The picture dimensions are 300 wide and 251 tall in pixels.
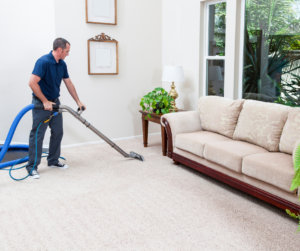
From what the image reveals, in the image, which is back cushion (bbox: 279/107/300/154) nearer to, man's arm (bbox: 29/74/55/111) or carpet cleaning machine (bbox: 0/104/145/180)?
carpet cleaning machine (bbox: 0/104/145/180)

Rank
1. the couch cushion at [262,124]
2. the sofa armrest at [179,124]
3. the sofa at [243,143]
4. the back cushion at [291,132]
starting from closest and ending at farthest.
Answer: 1. the sofa at [243,143]
2. the back cushion at [291,132]
3. the couch cushion at [262,124]
4. the sofa armrest at [179,124]

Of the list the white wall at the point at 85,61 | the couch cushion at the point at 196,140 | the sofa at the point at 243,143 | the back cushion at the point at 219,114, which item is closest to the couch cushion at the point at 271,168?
the sofa at the point at 243,143

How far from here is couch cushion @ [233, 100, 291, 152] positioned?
301cm

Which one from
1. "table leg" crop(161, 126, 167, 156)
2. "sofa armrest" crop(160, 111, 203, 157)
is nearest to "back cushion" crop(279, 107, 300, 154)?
"sofa armrest" crop(160, 111, 203, 157)

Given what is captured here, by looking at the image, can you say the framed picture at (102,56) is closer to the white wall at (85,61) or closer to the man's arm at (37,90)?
the white wall at (85,61)

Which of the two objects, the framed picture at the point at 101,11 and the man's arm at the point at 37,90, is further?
the framed picture at the point at 101,11

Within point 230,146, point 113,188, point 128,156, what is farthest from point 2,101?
point 230,146

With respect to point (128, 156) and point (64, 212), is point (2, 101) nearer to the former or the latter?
point (128, 156)

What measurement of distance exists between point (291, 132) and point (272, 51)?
50.1 inches

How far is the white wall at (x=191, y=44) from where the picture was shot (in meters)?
4.04

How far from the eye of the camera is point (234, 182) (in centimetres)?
298

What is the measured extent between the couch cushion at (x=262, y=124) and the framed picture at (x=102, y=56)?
2197 millimetres

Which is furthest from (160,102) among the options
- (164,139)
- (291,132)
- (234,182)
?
(291,132)

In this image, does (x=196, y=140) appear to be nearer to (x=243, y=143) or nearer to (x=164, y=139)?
(x=243, y=143)
